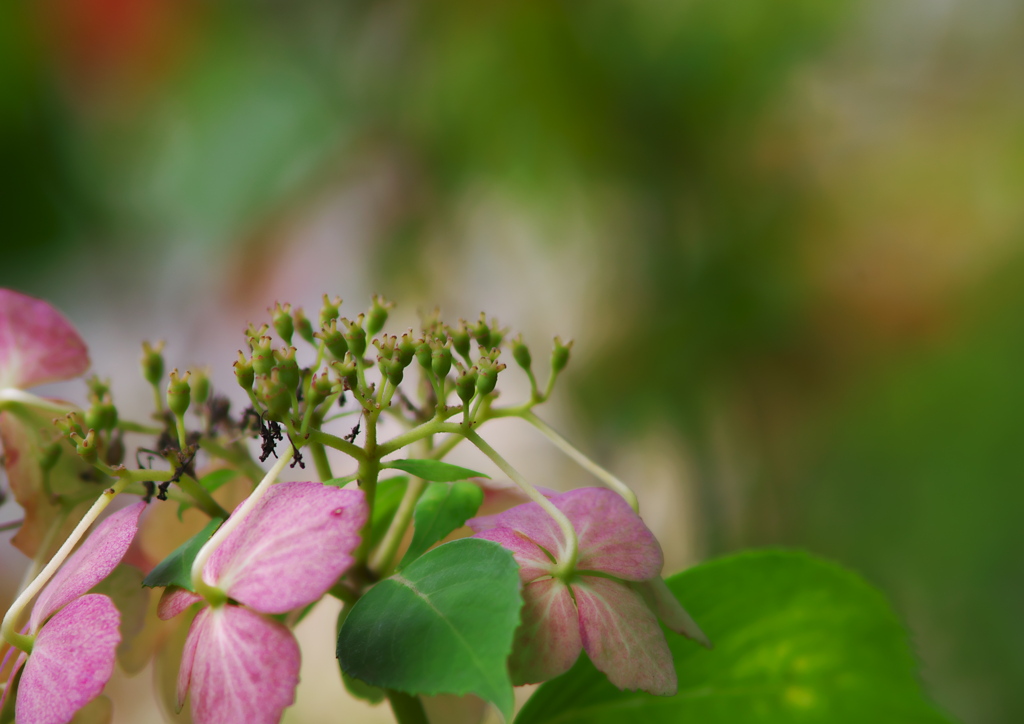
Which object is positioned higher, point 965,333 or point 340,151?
point 340,151

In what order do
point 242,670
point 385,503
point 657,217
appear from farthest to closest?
point 657,217 → point 385,503 → point 242,670

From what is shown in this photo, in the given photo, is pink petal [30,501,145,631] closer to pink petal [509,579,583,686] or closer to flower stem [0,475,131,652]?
flower stem [0,475,131,652]

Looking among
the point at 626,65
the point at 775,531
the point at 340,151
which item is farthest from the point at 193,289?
the point at 775,531

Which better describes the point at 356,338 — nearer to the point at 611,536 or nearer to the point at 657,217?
the point at 611,536

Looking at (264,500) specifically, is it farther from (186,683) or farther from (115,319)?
(115,319)

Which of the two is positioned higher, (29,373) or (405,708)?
(29,373)

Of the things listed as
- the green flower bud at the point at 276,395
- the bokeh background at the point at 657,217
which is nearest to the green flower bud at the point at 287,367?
the green flower bud at the point at 276,395

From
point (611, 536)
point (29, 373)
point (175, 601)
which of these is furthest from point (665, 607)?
point (29, 373)
